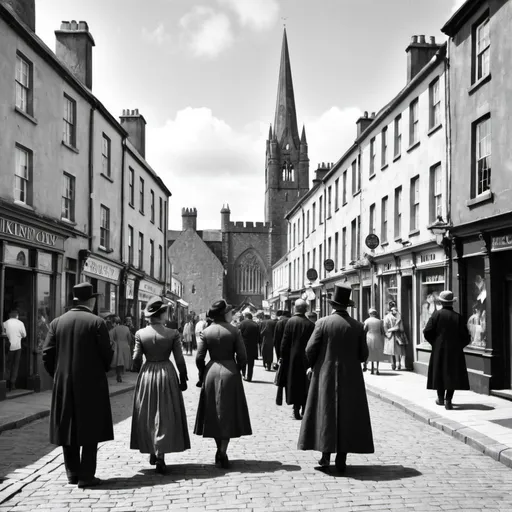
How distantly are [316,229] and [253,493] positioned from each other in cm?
3196

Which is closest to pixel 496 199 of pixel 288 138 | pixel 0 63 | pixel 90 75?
pixel 0 63

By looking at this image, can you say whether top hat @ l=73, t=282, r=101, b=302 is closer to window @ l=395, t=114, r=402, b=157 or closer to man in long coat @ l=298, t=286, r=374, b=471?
man in long coat @ l=298, t=286, r=374, b=471

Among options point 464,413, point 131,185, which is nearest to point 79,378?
point 464,413

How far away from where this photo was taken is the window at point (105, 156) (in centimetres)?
2144

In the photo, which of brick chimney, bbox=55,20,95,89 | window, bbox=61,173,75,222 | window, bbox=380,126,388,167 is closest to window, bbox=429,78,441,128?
window, bbox=380,126,388,167

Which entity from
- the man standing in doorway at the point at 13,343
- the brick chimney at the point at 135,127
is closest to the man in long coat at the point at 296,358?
the man standing in doorway at the point at 13,343

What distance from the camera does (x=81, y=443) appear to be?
6160mm

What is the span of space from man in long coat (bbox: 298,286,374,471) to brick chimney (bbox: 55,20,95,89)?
1666cm

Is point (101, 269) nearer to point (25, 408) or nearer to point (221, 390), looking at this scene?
point (25, 408)

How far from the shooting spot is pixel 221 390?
6.90 metres

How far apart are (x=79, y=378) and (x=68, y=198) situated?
12.5m

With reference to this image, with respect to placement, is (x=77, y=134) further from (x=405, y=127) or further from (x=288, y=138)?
(x=288, y=138)

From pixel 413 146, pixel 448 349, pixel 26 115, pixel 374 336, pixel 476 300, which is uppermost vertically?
pixel 413 146

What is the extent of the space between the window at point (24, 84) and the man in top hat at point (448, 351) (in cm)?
985
